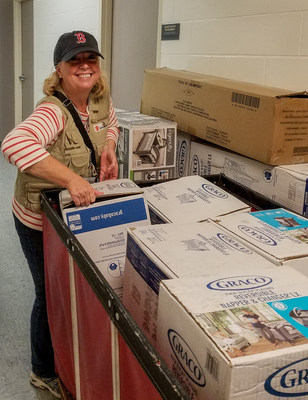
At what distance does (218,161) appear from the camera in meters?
2.11

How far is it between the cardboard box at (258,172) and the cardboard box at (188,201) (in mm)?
209

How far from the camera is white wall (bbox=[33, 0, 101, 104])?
4.47 meters

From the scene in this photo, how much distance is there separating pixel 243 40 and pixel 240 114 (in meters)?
0.74

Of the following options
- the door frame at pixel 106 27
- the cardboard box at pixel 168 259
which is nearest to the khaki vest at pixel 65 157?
the cardboard box at pixel 168 259

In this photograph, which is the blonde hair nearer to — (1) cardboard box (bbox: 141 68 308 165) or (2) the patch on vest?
(2) the patch on vest

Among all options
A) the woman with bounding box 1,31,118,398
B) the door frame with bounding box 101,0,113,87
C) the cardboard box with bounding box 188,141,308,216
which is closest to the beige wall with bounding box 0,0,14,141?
the door frame with bounding box 101,0,113,87

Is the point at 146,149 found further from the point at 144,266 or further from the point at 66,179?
the point at 144,266

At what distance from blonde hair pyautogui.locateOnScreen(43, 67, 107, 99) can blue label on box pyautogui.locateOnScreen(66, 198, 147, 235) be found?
20.0 inches

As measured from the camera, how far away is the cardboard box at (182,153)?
2.34m

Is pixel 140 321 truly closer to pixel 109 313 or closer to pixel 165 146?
pixel 109 313

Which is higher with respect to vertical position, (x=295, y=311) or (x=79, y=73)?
(x=79, y=73)

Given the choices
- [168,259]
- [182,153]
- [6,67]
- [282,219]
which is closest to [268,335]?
[168,259]

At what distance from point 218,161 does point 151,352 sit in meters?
1.42

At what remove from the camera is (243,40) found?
2471 millimetres
